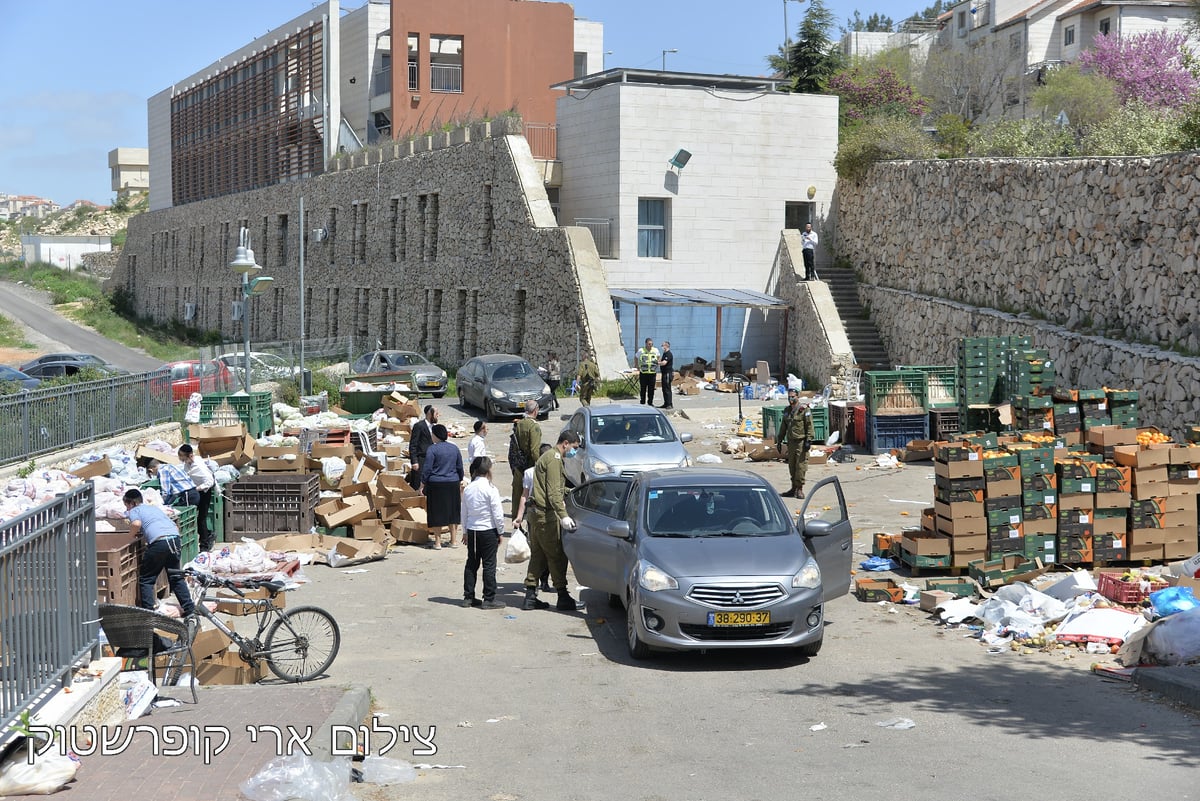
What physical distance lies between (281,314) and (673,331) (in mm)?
30415

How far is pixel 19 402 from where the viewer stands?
18219 millimetres

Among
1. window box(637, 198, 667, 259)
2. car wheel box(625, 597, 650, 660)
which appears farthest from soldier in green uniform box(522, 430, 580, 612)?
window box(637, 198, 667, 259)

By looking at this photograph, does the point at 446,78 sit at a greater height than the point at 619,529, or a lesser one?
greater

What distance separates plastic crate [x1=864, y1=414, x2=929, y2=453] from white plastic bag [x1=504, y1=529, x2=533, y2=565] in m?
10.8

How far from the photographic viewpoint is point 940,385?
25.3m

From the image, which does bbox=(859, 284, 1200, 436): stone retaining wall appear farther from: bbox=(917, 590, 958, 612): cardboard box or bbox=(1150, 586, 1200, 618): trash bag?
bbox=(917, 590, 958, 612): cardboard box

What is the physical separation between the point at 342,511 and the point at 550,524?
4913 mm

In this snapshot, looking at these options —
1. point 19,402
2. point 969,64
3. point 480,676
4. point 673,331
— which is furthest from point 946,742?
point 969,64

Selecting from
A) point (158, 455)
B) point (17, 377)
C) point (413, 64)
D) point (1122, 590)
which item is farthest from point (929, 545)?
A: point (413, 64)

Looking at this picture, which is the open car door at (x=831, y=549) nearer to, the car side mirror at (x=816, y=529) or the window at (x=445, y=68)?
the car side mirror at (x=816, y=529)

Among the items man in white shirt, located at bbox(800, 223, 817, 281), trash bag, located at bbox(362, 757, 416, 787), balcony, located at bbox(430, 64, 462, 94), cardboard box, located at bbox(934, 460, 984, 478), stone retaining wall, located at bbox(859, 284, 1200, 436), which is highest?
balcony, located at bbox(430, 64, 462, 94)

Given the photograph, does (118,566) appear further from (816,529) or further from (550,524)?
(816,529)

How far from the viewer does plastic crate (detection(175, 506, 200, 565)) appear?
47.7 ft

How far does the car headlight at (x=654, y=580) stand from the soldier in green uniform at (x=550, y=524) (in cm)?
214
